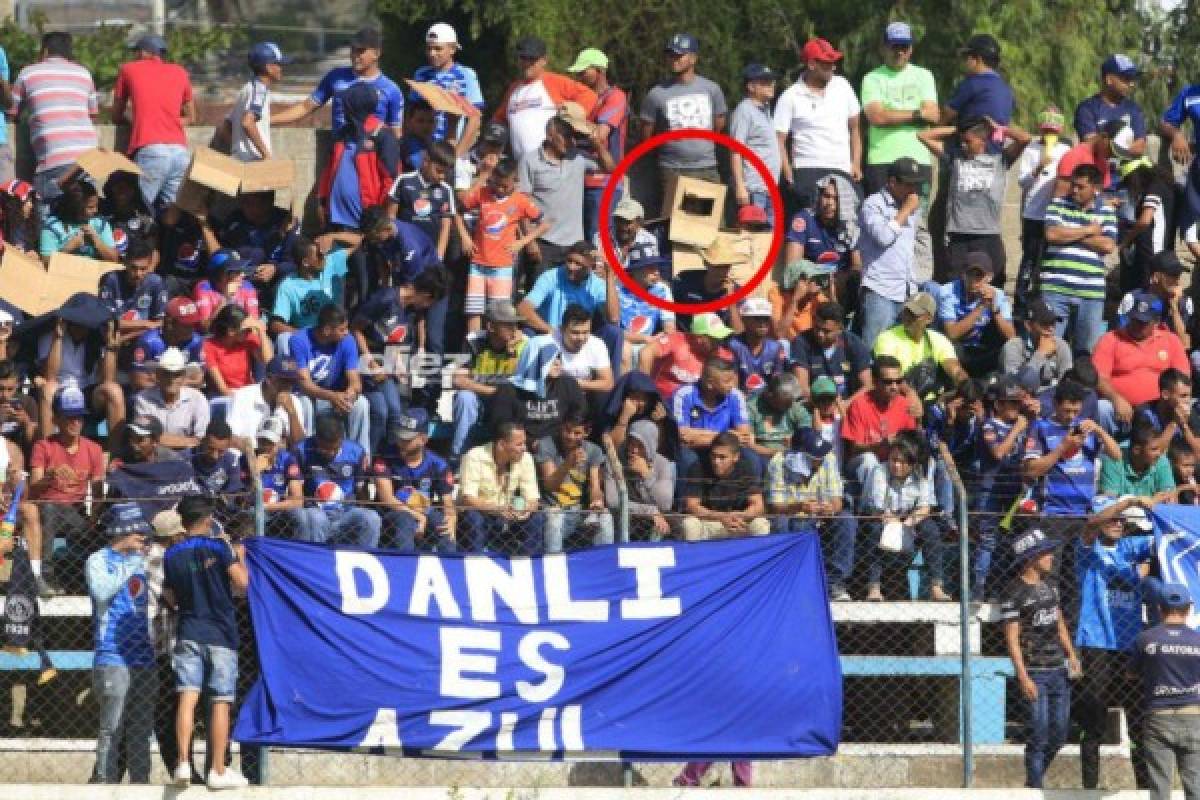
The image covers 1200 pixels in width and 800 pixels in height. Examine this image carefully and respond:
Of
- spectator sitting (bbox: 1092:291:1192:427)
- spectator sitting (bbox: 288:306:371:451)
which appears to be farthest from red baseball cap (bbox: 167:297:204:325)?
spectator sitting (bbox: 1092:291:1192:427)

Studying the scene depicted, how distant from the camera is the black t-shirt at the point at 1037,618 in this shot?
17516 millimetres

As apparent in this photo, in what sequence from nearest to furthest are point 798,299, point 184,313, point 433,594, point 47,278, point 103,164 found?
1. point 433,594
2. point 184,313
3. point 47,278
4. point 798,299
5. point 103,164

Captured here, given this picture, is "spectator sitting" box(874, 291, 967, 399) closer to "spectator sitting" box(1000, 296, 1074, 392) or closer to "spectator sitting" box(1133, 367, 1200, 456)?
"spectator sitting" box(1000, 296, 1074, 392)

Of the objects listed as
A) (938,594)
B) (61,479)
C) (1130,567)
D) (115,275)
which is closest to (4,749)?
(61,479)

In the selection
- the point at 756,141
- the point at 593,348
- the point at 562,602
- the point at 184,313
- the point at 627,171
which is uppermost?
the point at 756,141

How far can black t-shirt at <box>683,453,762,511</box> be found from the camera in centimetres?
1809

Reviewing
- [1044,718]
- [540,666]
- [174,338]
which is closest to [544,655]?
[540,666]

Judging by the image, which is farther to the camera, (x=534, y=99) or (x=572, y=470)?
(x=534, y=99)

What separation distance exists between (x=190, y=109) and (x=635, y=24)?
19.1 feet

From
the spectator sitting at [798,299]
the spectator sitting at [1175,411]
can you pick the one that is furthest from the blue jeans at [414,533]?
the spectator sitting at [1175,411]

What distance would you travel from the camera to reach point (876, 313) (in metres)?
21.0

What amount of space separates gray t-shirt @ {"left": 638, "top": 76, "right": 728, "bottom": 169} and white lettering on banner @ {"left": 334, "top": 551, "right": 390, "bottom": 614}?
20.1ft

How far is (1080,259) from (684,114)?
3254 millimetres

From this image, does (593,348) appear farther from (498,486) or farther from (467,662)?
(467,662)
